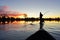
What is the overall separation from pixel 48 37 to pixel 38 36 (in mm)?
1298

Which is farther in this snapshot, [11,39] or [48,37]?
[11,39]

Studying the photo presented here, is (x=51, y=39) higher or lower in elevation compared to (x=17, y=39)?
higher

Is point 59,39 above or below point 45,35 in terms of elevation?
below

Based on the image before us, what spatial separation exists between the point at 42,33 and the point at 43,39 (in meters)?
0.89

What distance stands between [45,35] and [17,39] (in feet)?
60.9

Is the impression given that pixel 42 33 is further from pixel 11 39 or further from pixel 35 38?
pixel 11 39

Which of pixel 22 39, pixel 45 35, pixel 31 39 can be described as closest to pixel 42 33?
pixel 45 35

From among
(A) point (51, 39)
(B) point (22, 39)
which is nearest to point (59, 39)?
(B) point (22, 39)

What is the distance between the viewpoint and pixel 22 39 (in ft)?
119

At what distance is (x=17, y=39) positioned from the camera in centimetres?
3659

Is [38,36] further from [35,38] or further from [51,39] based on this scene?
[51,39]

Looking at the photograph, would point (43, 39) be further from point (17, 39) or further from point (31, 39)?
point (17, 39)

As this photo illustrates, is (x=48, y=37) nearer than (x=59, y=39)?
Yes

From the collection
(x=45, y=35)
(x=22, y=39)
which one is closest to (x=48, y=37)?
(x=45, y=35)
